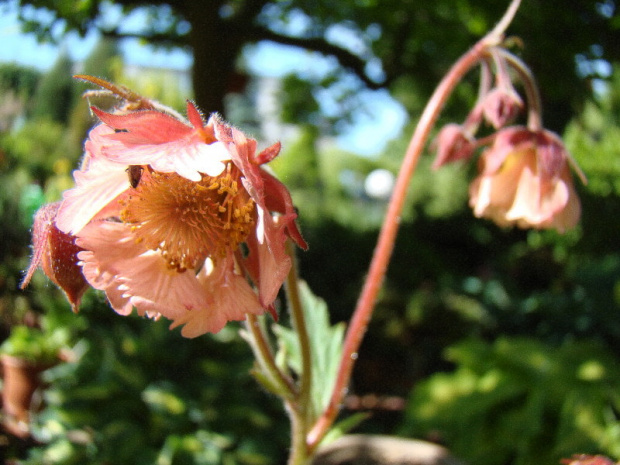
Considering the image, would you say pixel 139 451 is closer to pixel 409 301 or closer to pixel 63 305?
pixel 63 305

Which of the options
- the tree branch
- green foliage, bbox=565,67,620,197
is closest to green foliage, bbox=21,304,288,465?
the tree branch

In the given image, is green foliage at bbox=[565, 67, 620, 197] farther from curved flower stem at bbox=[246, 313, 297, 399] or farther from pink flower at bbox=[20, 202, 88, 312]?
pink flower at bbox=[20, 202, 88, 312]

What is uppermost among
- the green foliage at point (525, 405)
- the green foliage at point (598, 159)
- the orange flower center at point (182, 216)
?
the orange flower center at point (182, 216)

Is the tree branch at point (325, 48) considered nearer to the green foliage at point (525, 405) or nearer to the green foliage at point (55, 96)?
the green foliage at point (525, 405)

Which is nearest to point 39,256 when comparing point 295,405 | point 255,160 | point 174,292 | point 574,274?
point 174,292

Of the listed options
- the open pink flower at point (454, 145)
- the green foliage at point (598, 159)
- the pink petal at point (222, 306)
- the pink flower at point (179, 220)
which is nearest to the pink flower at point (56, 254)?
the pink flower at point (179, 220)
